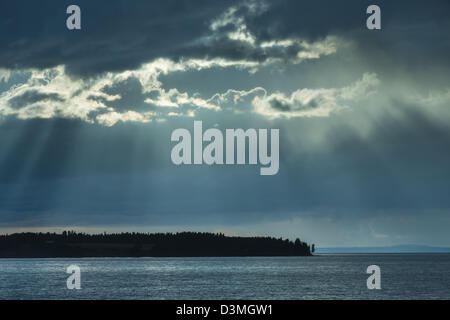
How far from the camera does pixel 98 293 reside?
Result: 92.1 metres

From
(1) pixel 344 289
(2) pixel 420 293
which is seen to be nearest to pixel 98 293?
(1) pixel 344 289
